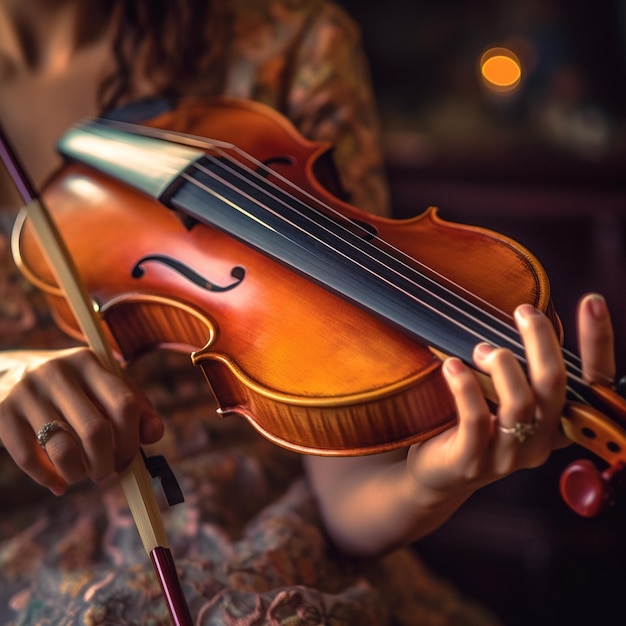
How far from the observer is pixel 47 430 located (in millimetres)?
426

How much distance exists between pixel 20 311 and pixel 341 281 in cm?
37

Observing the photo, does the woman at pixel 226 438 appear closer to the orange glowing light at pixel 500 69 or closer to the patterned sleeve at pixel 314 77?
the patterned sleeve at pixel 314 77

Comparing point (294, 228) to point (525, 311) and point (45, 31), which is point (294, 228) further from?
point (45, 31)

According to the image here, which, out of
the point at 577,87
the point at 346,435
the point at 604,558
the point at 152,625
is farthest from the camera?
the point at 577,87

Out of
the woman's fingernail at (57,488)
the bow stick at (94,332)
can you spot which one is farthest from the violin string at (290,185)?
the woman's fingernail at (57,488)

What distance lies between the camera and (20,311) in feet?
2.20

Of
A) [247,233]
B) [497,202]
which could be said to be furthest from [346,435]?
[497,202]

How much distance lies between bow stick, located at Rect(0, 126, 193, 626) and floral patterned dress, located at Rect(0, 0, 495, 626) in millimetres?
88

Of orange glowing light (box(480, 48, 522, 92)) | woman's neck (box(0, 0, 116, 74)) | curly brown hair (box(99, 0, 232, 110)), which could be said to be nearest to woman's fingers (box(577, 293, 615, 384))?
curly brown hair (box(99, 0, 232, 110))

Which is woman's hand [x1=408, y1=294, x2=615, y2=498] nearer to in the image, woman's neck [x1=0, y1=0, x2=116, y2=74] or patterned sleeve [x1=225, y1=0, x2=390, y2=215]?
patterned sleeve [x1=225, y1=0, x2=390, y2=215]

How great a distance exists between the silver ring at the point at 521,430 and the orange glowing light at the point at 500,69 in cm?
117

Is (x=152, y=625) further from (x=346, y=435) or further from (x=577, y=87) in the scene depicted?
(x=577, y=87)

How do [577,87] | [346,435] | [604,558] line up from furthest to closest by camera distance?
[577,87] → [604,558] → [346,435]

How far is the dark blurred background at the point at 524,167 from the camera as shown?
3.87 feet
